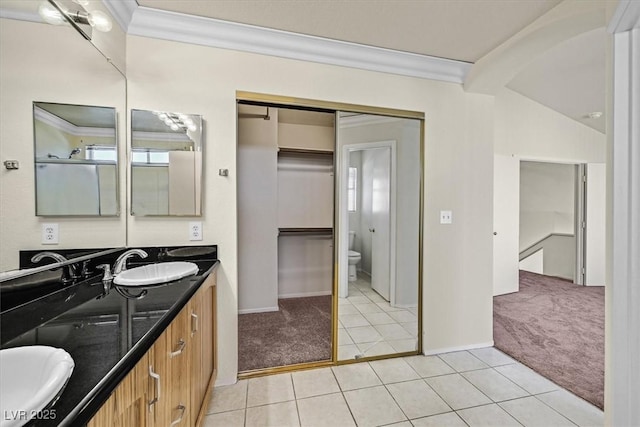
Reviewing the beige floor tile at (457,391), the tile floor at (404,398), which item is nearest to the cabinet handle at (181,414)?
the tile floor at (404,398)

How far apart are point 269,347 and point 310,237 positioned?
1.67m

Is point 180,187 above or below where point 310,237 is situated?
above

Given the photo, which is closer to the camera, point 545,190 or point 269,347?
point 269,347

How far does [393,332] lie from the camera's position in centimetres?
251

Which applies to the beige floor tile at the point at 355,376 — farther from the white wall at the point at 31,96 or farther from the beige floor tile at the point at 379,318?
the white wall at the point at 31,96

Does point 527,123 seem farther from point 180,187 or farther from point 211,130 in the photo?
point 180,187

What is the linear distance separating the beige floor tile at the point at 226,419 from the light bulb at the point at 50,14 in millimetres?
2149

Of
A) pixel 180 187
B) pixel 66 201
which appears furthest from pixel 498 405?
pixel 66 201

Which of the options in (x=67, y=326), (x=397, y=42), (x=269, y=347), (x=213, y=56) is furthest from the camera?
(x=269, y=347)

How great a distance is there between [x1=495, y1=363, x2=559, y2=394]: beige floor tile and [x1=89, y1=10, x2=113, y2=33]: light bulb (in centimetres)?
357

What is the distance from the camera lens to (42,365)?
69 cm

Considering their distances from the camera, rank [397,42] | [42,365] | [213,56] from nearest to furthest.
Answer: [42,365] → [213,56] → [397,42]

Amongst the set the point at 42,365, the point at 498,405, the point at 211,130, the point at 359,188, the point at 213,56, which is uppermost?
the point at 213,56

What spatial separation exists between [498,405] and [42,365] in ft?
7.64
